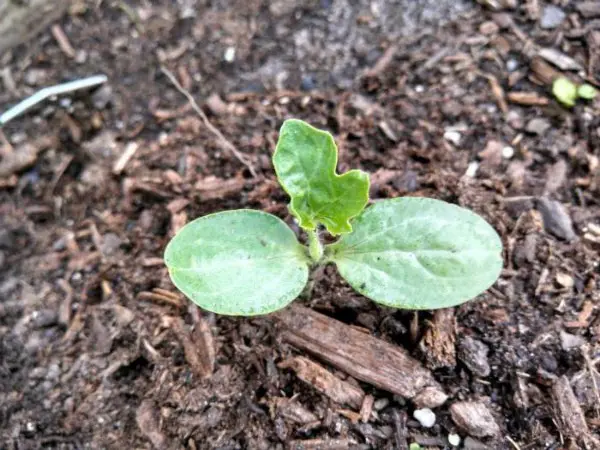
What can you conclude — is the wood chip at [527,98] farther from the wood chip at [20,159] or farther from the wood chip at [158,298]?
the wood chip at [20,159]

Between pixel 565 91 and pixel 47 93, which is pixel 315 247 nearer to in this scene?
pixel 565 91

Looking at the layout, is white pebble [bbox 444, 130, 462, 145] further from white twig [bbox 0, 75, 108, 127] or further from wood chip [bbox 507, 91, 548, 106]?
white twig [bbox 0, 75, 108, 127]

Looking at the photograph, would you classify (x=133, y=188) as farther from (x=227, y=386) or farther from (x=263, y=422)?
(x=263, y=422)

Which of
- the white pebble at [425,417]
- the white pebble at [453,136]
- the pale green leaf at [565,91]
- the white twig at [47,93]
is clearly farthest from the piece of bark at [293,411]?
the white twig at [47,93]

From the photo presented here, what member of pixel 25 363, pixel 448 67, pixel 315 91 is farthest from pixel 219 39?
pixel 25 363

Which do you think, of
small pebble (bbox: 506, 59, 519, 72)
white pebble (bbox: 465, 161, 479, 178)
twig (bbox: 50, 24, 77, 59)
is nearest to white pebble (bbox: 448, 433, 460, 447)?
white pebble (bbox: 465, 161, 479, 178)

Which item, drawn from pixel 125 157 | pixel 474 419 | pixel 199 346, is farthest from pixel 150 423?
pixel 125 157
